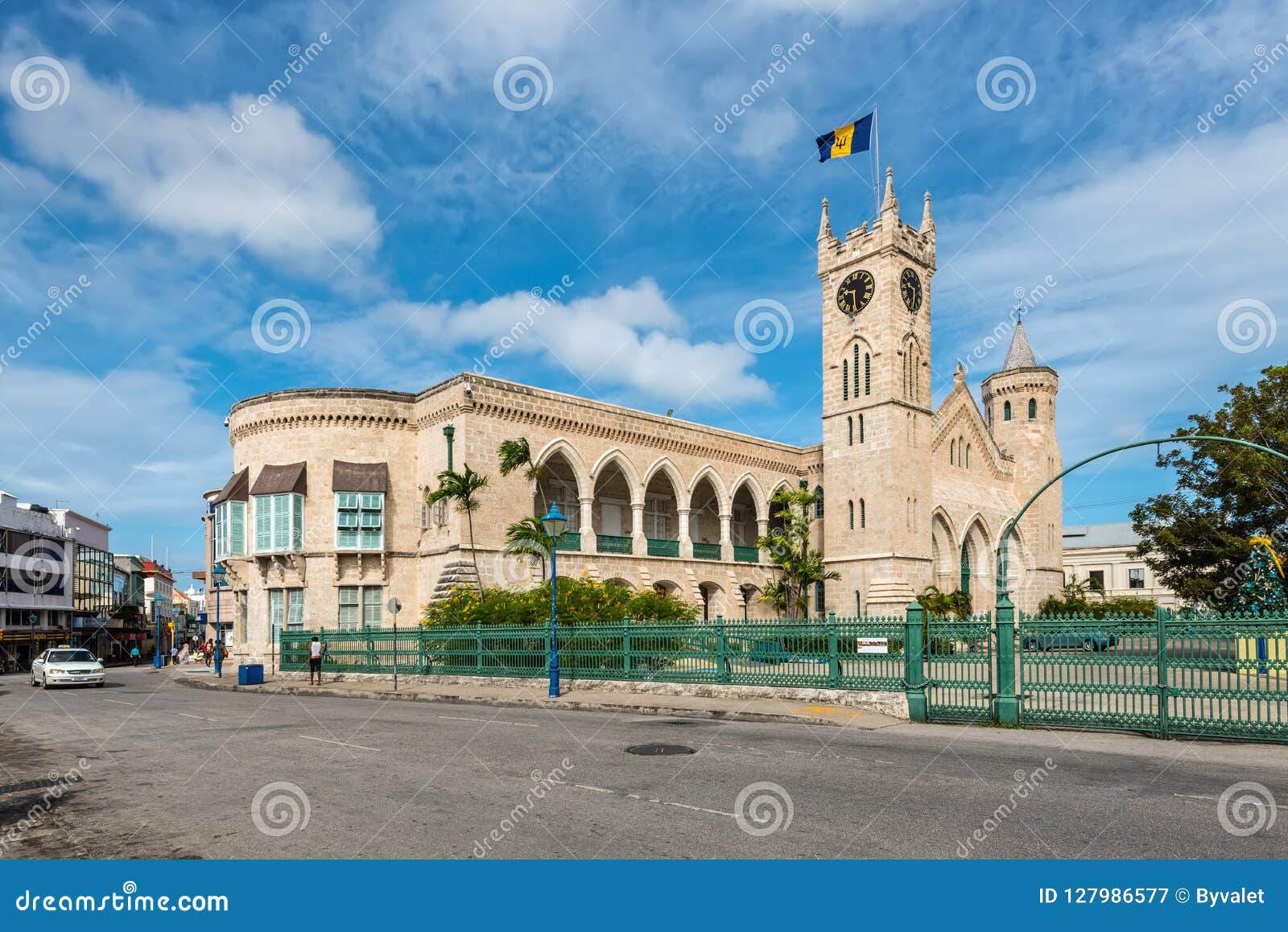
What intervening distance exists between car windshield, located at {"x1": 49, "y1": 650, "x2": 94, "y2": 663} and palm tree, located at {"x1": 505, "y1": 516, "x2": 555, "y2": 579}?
13756mm

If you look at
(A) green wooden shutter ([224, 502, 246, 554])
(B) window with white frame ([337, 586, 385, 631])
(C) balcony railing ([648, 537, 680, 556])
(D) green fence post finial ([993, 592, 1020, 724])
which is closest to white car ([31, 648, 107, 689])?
(A) green wooden shutter ([224, 502, 246, 554])

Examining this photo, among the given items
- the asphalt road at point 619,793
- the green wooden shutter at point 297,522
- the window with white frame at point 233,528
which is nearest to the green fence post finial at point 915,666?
the asphalt road at point 619,793

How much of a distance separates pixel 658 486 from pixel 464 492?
1295cm

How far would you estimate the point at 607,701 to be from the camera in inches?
712

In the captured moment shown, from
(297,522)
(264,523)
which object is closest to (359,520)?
(297,522)

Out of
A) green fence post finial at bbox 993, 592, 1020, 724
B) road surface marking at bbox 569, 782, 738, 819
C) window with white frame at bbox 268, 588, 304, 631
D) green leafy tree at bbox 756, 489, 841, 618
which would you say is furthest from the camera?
green leafy tree at bbox 756, 489, 841, 618

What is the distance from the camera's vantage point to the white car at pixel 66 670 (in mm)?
27234

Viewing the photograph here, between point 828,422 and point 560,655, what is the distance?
21.5 metres

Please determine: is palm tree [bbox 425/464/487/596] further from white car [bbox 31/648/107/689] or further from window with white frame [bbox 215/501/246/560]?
white car [bbox 31/648/107/689]

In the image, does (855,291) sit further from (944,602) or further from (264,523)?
(264,523)


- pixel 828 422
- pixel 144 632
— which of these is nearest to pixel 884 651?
pixel 828 422

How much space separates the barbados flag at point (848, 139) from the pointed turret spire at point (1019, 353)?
77.5 ft

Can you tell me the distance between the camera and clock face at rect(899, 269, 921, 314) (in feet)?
125

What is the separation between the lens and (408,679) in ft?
83.7
